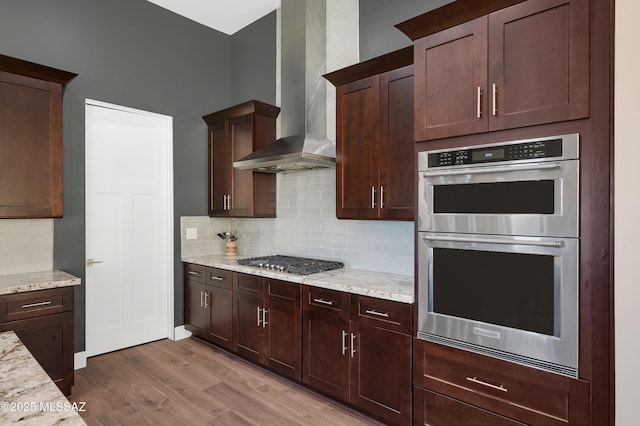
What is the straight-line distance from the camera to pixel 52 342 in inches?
112

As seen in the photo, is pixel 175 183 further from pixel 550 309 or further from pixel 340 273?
pixel 550 309

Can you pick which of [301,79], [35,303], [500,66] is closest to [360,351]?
[500,66]

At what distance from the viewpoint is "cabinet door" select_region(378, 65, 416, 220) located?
8.81 ft

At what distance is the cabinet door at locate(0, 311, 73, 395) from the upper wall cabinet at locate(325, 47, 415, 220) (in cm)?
232

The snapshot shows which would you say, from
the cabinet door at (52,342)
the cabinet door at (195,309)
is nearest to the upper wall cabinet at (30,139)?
the cabinet door at (52,342)

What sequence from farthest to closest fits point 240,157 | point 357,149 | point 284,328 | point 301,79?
point 240,157
point 301,79
point 284,328
point 357,149

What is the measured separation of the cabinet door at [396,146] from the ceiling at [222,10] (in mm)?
2108

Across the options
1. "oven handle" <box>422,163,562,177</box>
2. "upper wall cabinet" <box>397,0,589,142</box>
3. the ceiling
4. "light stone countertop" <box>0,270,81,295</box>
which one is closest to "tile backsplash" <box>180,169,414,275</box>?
"oven handle" <box>422,163,562,177</box>

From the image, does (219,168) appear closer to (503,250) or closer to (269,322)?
(269,322)

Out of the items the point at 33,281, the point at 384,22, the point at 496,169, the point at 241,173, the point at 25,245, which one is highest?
the point at 384,22

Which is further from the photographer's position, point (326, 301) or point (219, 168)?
Result: point (219, 168)

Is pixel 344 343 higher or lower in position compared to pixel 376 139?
lower

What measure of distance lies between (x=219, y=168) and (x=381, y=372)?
2910mm

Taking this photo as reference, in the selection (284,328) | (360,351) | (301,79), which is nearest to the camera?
(360,351)
